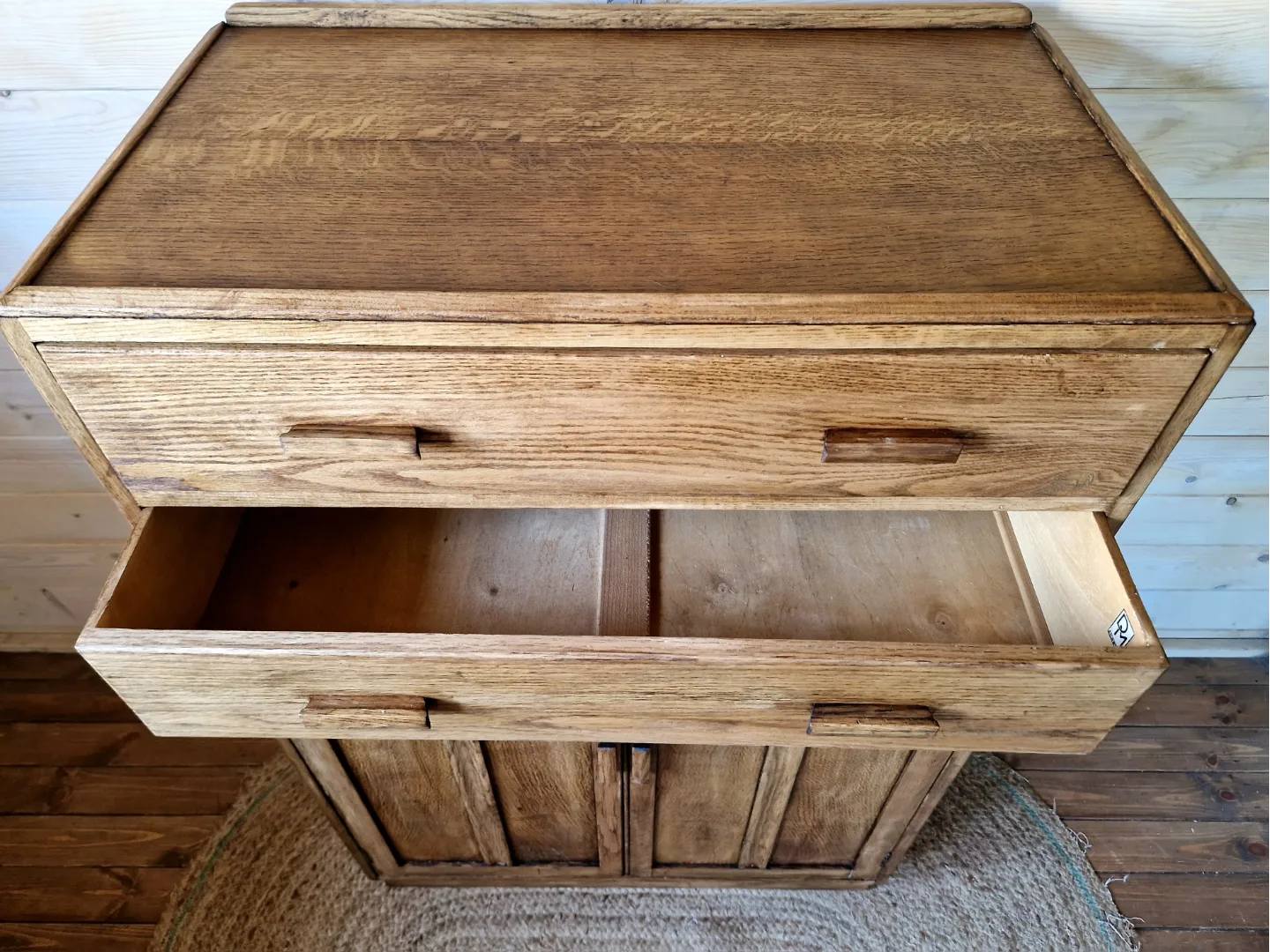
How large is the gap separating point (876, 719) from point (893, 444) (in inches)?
9.3

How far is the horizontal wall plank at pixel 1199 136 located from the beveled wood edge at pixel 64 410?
3.32 feet

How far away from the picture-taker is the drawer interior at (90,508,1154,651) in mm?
861

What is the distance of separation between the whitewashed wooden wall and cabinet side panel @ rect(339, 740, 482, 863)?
628 millimetres

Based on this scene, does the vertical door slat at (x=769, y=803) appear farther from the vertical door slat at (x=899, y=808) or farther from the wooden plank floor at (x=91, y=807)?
the wooden plank floor at (x=91, y=807)

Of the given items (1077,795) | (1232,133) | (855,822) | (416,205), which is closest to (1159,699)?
(1077,795)

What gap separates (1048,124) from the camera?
73 centimetres

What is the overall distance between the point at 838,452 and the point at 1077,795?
0.94m

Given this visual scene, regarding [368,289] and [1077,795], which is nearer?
[368,289]

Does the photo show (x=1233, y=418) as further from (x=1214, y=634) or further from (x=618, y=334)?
(x=618, y=334)

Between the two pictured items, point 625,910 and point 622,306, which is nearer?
point 622,306

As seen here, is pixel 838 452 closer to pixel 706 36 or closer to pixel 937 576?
pixel 937 576

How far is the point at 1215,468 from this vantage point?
1.22m

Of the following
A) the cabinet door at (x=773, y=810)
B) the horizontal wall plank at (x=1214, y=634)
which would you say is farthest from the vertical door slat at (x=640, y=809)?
the horizontal wall plank at (x=1214, y=634)

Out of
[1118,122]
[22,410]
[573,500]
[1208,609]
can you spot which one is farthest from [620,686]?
[1208,609]
